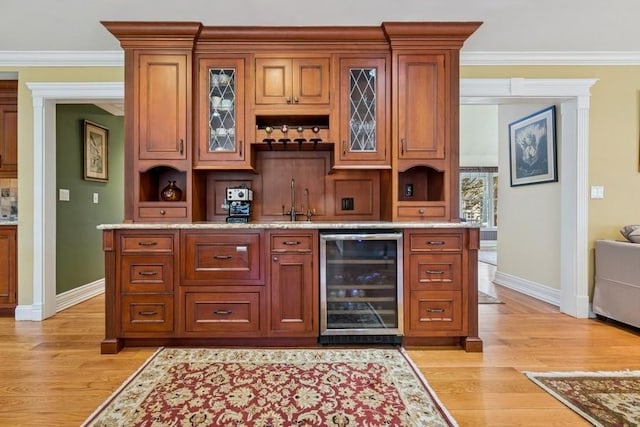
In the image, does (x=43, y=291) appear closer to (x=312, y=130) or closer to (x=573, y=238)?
(x=312, y=130)

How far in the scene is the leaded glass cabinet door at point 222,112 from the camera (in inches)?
115

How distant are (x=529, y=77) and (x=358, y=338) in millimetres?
2813

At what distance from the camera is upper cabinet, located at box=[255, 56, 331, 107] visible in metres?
2.92

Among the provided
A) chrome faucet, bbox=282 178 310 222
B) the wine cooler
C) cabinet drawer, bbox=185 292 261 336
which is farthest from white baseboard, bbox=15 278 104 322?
the wine cooler

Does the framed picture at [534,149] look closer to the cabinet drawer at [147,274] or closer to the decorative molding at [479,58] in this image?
the decorative molding at [479,58]

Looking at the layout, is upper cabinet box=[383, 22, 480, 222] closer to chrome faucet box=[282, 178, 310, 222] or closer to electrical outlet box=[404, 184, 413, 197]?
electrical outlet box=[404, 184, 413, 197]

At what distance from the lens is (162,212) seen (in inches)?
113

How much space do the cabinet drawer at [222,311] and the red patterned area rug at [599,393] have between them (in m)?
1.83

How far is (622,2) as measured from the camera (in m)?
2.59

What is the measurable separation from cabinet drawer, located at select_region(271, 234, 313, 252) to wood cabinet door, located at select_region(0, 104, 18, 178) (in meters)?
2.95

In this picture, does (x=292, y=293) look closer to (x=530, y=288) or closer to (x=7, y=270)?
(x=7, y=270)

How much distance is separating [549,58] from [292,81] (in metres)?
2.39

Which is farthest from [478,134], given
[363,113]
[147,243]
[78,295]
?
[78,295]

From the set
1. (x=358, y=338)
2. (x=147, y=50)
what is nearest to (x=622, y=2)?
(x=358, y=338)
